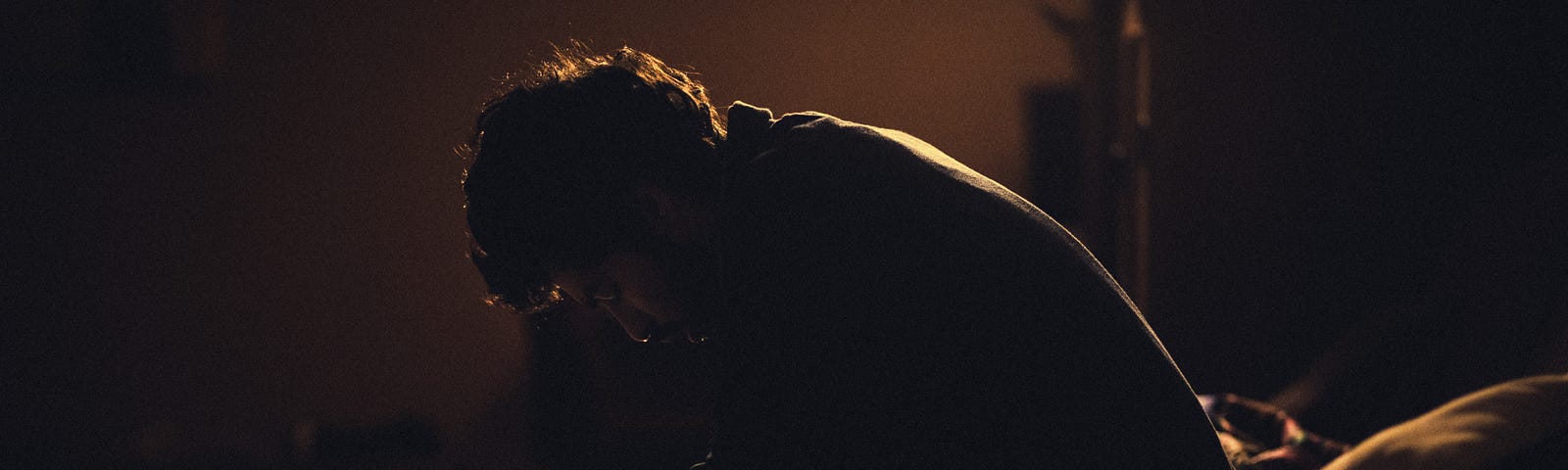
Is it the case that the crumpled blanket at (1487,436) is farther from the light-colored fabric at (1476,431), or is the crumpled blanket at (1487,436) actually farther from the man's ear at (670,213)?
the man's ear at (670,213)

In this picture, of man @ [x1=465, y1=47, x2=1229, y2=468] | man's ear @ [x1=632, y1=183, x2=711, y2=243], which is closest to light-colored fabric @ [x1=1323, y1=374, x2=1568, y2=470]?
man @ [x1=465, y1=47, x2=1229, y2=468]

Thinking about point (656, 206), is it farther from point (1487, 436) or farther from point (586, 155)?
point (1487, 436)

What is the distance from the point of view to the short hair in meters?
0.89

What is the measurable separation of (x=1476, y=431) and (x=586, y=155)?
1.00 meters

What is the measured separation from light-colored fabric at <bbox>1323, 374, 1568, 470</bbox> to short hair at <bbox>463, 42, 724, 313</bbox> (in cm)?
82

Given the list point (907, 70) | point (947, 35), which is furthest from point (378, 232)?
point (947, 35)


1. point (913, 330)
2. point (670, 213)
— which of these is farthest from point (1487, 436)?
point (670, 213)

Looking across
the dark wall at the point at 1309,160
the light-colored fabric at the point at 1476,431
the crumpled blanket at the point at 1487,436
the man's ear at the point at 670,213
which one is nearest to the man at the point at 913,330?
the man's ear at the point at 670,213

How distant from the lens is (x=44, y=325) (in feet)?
5.69

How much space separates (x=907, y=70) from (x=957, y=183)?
1842 millimetres

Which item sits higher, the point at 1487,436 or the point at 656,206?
the point at 656,206

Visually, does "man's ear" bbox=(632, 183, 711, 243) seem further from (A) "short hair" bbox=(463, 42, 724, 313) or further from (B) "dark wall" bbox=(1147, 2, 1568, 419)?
(B) "dark wall" bbox=(1147, 2, 1568, 419)

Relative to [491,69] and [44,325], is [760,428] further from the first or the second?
[44,325]

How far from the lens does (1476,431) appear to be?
96 centimetres
